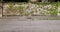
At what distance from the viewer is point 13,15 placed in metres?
11.7

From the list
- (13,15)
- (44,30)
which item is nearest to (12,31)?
(44,30)

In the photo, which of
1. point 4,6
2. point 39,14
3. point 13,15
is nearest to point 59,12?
point 39,14

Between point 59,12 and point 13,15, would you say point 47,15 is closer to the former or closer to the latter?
point 59,12

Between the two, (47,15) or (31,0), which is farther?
(31,0)

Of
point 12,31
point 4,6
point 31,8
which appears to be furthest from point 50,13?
point 12,31

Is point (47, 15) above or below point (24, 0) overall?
below

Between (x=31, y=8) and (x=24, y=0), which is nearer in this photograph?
(x=31, y=8)

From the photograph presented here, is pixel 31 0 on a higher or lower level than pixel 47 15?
higher

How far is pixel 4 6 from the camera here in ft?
39.7

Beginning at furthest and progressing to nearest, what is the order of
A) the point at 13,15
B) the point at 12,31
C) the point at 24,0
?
the point at 24,0 → the point at 13,15 → the point at 12,31

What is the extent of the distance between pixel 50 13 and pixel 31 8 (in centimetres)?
156

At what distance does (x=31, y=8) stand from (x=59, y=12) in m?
2.26

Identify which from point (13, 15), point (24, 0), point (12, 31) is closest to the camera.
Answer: point (12, 31)

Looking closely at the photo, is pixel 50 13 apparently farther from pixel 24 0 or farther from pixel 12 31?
pixel 12 31
